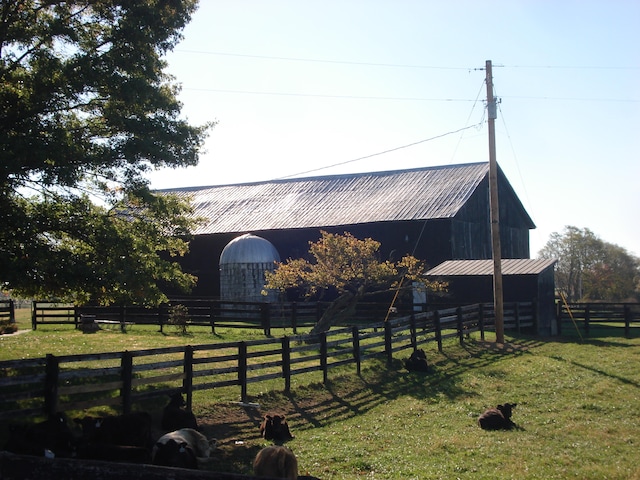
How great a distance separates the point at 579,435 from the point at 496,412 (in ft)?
4.64

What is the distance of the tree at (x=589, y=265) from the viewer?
189ft

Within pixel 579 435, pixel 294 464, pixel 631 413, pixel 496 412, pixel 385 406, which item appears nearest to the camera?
pixel 294 464

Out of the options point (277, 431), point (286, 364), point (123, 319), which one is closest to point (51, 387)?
point (277, 431)

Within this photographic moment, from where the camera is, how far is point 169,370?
18.0 metres

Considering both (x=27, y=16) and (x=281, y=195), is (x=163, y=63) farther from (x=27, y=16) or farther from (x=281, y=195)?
(x=281, y=195)

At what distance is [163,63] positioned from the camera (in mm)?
18094

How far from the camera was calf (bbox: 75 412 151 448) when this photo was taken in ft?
29.1

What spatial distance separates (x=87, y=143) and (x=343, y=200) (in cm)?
2423

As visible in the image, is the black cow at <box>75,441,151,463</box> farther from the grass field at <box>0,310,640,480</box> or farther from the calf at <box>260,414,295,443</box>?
the calf at <box>260,414,295,443</box>

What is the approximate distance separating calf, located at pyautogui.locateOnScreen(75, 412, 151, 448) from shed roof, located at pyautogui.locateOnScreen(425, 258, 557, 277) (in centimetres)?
2042

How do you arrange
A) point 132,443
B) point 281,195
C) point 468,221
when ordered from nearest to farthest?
1. point 132,443
2. point 468,221
3. point 281,195

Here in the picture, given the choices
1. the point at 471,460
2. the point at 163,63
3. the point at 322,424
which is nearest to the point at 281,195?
the point at 163,63

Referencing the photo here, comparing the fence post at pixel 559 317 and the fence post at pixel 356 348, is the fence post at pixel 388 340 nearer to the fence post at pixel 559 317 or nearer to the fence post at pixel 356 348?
the fence post at pixel 356 348

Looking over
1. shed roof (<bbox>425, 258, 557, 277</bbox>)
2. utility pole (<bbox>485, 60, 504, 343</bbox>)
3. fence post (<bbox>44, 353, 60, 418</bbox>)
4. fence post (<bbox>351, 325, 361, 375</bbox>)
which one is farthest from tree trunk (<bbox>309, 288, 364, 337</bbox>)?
fence post (<bbox>44, 353, 60, 418</bbox>)
